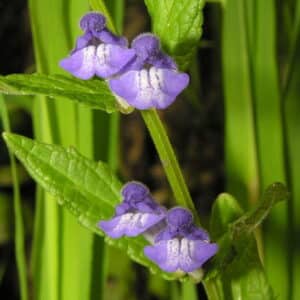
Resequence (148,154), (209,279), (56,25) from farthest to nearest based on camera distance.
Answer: (148,154) < (56,25) < (209,279)

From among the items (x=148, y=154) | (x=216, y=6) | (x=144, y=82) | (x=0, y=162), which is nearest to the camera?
(x=144, y=82)

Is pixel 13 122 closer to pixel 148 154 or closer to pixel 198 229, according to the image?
pixel 148 154

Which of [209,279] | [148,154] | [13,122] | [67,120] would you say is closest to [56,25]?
[67,120]

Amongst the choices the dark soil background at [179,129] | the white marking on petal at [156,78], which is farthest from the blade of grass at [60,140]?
the dark soil background at [179,129]

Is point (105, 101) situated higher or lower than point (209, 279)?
higher

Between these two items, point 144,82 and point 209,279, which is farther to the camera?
point 209,279

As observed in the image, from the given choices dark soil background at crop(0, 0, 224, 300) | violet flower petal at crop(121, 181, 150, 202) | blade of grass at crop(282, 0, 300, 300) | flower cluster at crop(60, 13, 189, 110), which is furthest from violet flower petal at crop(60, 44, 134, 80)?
dark soil background at crop(0, 0, 224, 300)

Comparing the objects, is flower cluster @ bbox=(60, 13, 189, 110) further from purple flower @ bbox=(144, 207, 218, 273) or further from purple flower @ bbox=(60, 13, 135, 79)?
purple flower @ bbox=(144, 207, 218, 273)
